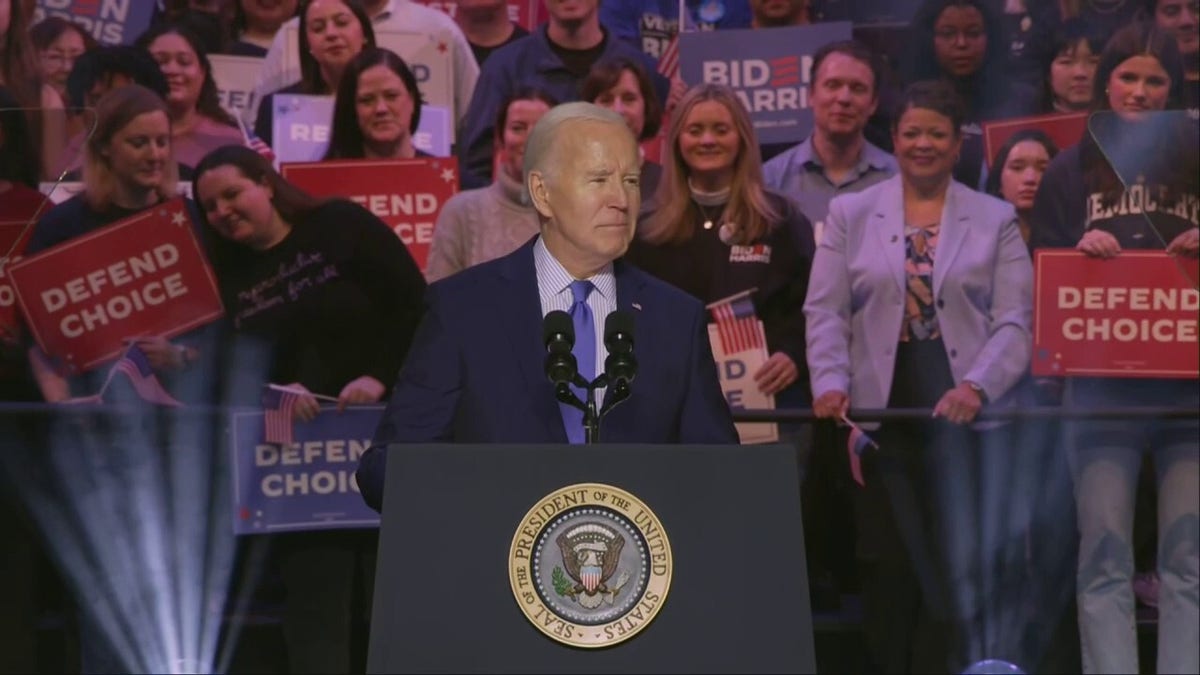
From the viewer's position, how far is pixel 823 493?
558 cm

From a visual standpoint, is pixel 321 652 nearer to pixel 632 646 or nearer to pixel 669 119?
pixel 669 119

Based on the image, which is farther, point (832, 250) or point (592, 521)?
point (832, 250)

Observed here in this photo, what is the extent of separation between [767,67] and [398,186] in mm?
1314

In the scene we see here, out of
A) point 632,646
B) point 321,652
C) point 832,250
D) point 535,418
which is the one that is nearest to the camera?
point 632,646

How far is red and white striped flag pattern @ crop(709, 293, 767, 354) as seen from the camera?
224 inches

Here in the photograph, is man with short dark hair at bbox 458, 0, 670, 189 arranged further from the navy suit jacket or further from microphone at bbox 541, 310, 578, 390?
microphone at bbox 541, 310, 578, 390

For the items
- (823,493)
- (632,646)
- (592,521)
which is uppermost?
(592,521)

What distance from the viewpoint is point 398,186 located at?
593 cm

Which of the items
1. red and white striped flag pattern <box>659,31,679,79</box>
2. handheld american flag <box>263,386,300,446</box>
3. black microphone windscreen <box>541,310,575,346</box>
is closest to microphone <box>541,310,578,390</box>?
black microphone windscreen <box>541,310,575,346</box>

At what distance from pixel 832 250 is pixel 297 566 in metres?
1.97

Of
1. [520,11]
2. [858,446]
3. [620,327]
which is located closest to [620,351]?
[620,327]

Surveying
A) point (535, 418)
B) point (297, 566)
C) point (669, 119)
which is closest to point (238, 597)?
point (297, 566)

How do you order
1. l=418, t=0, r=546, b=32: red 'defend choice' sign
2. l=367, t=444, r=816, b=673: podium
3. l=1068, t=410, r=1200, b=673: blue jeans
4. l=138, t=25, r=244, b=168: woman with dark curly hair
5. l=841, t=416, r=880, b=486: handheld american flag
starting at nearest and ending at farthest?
l=367, t=444, r=816, b=673: podium < l=1068, t=410, r=1200, b=673: blue jeans < l=841, t=416, r=880, b=486: handheld american flag < l=138, t=25, r=244, b=168: woman with dark curly hair < l=418, t=0, r=546, b=32: red 'defend choice' sign

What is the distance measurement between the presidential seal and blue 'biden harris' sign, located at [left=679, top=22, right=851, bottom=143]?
386 centimetres
